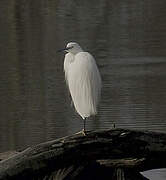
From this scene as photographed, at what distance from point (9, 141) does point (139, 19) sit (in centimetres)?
796

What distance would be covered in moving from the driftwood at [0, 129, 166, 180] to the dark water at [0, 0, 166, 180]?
Result: 8.24 feet

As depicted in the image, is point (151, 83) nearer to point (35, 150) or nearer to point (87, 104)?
point (87, 104)

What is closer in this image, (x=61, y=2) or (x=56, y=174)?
(x=56, y=174)

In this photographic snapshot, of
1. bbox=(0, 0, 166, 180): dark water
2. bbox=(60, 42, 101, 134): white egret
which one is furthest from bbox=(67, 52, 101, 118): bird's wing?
bbox=(0, 0, 166, 180): dark water

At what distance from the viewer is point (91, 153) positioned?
3.87m

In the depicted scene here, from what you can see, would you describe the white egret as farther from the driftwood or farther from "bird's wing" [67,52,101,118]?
the driftwood

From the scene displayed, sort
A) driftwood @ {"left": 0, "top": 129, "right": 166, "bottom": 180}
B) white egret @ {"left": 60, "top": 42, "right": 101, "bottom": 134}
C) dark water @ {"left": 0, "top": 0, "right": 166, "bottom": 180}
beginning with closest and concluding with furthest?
driftwood @ {"left": 0, "top": 129, "right": 166, "bottom": 180}, white egret @ {"left": 60, "top": 42, "right": 101, "bottom": 134}, dark water @ {"left": 0, "top": 0, "right": 166, "bottom": 180}

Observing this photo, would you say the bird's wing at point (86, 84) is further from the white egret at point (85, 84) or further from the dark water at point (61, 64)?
the dark water at point (61, 64)

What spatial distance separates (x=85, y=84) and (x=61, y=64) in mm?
5358

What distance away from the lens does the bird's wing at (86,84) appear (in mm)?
4359

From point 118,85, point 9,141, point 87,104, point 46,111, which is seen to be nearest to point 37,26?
point 118,85

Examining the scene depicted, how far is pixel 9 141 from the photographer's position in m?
6.52

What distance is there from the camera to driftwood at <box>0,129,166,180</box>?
3.84 m

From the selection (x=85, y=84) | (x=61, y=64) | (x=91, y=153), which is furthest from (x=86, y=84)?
(x=61, y=64)
